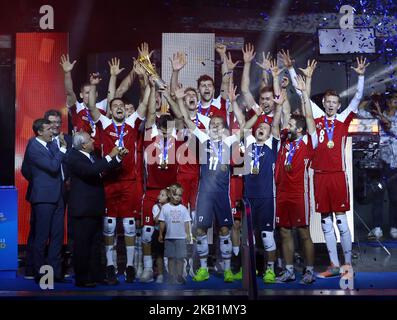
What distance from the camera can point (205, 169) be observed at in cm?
809

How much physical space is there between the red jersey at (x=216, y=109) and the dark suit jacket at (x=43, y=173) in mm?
1397

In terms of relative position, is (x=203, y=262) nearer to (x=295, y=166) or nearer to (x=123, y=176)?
(x=123, y=176)

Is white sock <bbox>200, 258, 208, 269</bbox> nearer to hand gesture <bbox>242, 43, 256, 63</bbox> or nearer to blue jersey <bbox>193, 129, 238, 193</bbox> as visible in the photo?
blue jersey <bbox>193, 129, 238, 193</bbox>

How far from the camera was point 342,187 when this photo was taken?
8102 mm

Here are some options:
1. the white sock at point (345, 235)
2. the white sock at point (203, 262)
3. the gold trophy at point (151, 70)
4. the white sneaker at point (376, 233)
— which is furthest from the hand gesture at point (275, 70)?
the white sneaker at point (376, 233)

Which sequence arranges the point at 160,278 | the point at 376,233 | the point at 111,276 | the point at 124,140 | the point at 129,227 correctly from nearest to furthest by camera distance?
the point at 111,276 → the point at 160,278 → the point at 129,227 → the point at 124,140 → the point at 376,233

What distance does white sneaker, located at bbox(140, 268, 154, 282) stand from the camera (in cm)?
789

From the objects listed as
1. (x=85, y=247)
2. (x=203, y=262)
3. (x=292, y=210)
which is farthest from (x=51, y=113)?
(x=292, y=210)

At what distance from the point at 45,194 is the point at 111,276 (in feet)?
3.05

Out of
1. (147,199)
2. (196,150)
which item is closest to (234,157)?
(196,150)

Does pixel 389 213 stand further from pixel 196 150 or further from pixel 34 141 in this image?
pixel 34 141

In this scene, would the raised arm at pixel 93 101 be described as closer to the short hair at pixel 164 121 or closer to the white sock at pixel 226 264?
the short hair at pixel 164 121

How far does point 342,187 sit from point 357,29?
1.55 meters

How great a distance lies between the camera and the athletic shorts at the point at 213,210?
316 inches
